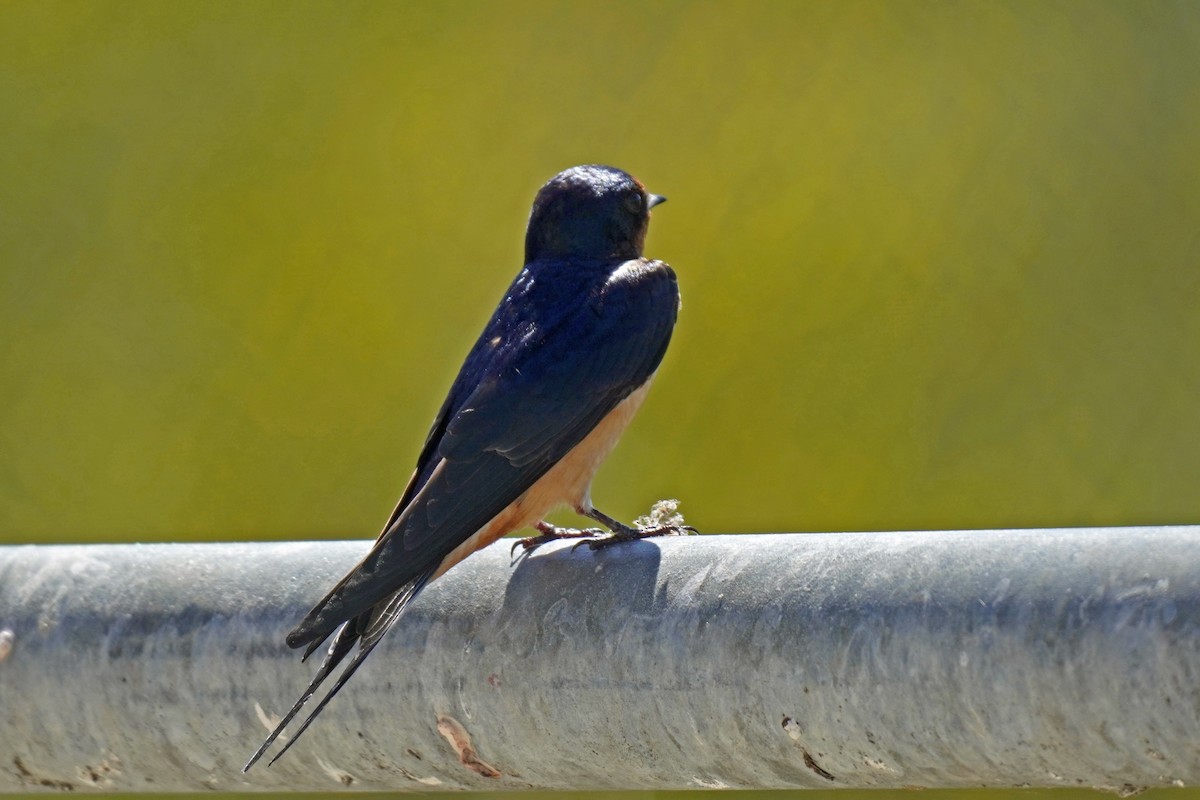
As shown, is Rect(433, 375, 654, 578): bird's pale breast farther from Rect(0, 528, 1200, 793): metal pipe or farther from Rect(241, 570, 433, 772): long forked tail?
Rect(241, 570, 433, 772): long forked tail

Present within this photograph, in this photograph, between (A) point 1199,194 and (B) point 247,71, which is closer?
(A) point 1199,194

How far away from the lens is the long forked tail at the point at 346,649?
1495 millimetres

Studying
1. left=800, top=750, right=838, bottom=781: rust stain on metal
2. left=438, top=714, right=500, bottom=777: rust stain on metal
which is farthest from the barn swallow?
left=800, top=750, right=838, bottom=781: rust stain on metal

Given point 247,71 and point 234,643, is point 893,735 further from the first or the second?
point 247,71

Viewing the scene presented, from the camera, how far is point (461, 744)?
1.50 metres

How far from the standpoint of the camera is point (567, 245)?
267 cm

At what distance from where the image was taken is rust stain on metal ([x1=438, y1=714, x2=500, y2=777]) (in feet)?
4.90

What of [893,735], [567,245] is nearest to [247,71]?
[567,245]

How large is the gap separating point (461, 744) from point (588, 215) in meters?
1.36

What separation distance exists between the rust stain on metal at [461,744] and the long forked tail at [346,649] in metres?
0.11

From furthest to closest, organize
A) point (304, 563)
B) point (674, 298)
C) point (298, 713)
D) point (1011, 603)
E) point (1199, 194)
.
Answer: point (1199, 194) → point (674, 298) → point (304, 563) → point (298, 713) → point (1011, 603)

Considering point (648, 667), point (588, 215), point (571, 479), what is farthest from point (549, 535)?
point (648, 667)

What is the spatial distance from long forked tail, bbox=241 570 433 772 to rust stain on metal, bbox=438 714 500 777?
0.11 m

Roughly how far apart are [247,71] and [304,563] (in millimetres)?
2125
